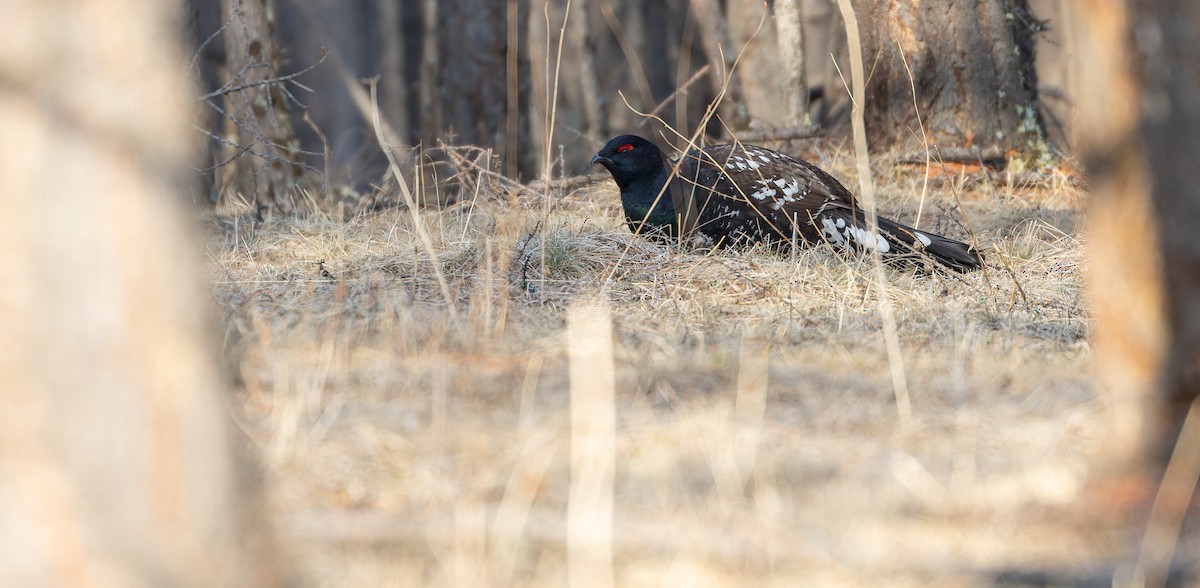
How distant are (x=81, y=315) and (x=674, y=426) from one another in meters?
1.42

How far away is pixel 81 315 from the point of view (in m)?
1.66

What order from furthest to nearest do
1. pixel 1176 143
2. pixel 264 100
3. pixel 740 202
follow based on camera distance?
pixel 264 100 → pixel 740 202 → pixel 1176 143

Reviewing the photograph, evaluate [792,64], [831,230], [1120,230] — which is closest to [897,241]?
[831,230]

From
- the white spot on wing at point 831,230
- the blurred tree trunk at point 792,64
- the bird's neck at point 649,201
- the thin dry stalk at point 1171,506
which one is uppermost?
the blurred tree trunk at point 792,64

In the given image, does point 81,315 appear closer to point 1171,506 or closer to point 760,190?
point 1171,506

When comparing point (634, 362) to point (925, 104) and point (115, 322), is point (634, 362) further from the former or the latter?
point (925, 104)

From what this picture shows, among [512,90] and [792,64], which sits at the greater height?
[792,64]

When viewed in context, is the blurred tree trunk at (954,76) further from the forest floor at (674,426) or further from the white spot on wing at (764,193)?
the forest floor at (674,426)

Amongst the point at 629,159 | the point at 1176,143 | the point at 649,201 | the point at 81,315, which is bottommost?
the point at 649,201

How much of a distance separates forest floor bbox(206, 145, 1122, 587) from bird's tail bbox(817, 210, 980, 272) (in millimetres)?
377

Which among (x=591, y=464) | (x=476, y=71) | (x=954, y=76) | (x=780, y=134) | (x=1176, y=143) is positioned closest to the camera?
(x=1176, y=143)

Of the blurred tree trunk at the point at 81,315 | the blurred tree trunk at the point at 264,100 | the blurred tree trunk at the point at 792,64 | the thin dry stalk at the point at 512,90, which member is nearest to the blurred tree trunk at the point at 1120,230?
the blurred tree trunk at the point at 81,315

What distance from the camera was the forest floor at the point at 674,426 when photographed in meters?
2.10

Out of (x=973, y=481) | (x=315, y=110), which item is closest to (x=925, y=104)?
(x=973, y=481)
